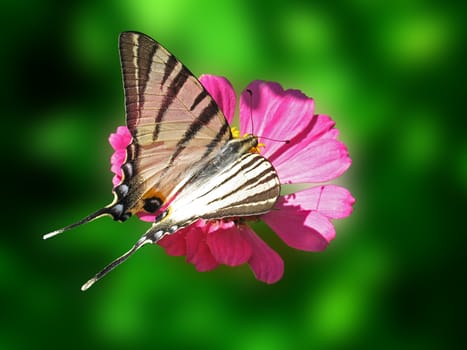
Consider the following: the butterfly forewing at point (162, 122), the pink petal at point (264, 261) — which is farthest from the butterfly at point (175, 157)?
the pink petal at point (264, 261)

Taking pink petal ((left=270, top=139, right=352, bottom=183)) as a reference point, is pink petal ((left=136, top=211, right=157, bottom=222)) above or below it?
below

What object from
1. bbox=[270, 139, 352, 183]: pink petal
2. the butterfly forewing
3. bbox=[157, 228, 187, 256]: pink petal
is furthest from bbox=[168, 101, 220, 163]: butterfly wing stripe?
bbox=[270, 139, 352, 183]: pink petal

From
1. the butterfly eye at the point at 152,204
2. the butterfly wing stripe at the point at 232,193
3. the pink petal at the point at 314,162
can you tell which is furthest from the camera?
the pink petal at the point at 314,162

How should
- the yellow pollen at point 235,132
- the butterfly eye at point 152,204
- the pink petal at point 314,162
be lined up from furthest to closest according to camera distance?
the yellow pollen at point 235,132
the pink petal at point 314,162
the butterfly eye at point 152,204

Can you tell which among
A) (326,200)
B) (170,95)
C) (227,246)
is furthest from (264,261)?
(170,95)

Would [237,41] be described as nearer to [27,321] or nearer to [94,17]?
[94,17]

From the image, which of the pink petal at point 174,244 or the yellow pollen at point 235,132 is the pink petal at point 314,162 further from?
the pink petal at point 174,244

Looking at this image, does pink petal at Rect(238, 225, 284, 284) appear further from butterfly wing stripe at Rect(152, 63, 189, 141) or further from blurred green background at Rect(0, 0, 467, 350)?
butterfly wing stripe at Rect(152, 63, 189, 141)
